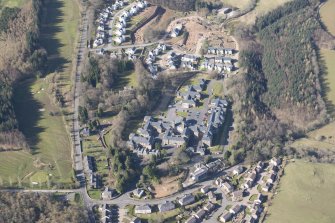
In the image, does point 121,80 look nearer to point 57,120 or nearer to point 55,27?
point 57,120

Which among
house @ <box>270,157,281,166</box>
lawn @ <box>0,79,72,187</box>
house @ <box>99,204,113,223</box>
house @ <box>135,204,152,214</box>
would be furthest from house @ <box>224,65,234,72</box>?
house @ <box>99,204,113,223</box>

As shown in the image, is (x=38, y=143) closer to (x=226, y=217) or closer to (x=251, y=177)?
(x=226, y=217)

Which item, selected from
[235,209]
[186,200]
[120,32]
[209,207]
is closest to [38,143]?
[186,200]

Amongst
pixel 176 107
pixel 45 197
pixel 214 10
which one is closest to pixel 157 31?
pixel 214 10

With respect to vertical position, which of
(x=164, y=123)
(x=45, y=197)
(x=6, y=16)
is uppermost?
(x=6, y=16)

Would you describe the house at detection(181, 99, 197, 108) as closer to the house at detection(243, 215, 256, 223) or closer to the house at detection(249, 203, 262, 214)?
the house at detection(249, 203, 262, 214)

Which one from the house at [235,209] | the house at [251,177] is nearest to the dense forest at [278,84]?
the house at [251,177]

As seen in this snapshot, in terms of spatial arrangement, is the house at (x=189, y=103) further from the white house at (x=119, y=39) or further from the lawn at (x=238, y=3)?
the lawn at (x=238, y=3)
